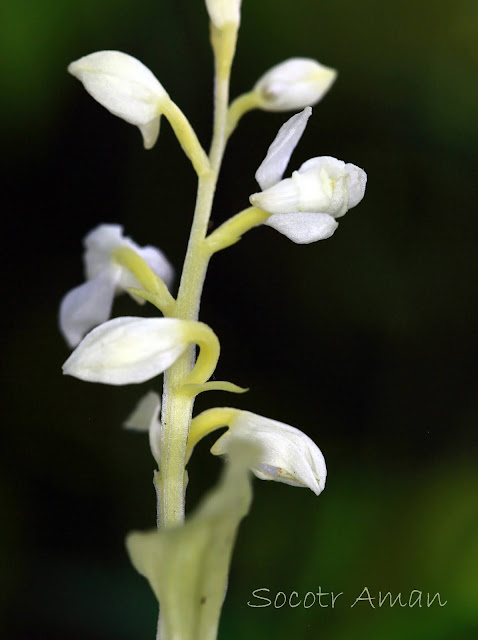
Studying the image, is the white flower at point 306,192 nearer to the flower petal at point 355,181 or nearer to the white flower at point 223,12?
the flower petal at point 355,181

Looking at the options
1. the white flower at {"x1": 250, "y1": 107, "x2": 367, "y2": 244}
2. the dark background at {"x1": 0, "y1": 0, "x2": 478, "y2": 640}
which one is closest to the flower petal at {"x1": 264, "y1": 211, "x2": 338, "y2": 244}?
the white flower at {"x1": 250, "y1": 107, "x2": 367, "y2": 244}

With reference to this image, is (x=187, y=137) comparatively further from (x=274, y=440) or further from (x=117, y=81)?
(x=274, y=440)

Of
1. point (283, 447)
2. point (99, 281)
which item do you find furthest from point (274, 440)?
point (99, 281)

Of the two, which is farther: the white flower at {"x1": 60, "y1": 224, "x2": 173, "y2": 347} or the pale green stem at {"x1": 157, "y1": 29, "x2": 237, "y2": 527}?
the white flower at {"x1": 60, "y1": 224, "x2": 173, "y2": 347}

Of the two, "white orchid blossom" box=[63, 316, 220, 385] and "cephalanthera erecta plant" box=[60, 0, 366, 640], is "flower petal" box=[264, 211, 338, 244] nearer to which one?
"cephalanthera erecta plant" box=[60, 0, 366, 640]

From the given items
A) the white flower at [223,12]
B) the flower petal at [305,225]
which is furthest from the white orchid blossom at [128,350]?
the white flower at [223,12]

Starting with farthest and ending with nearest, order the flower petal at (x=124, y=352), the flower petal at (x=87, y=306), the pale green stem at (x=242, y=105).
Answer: the flower petal at (x=87, y=306), the pale green stem at (x=242, y=105), the flower petal at (x=124, y=352)
